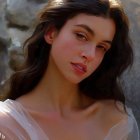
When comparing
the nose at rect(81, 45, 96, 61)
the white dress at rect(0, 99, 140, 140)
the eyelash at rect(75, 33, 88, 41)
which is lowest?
the white dress at rect(0, 99, 140, 140)

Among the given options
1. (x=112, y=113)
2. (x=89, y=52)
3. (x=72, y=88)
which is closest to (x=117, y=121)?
(x=112, y=113)

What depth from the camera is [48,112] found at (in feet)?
6.51

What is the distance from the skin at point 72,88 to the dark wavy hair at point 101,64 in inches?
1.0

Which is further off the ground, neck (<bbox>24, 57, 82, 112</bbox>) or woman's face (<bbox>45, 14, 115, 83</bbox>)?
woman's face (<bbox>45, 14, 115, 83</bbox>)

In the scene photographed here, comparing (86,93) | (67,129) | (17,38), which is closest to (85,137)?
(67,129)

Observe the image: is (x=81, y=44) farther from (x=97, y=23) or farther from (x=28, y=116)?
(x=28, y=116)

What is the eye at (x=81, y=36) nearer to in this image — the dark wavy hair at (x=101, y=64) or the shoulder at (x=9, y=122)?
the dark wavy hair at (x=101, y=64)

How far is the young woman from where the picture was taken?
6.26 feet

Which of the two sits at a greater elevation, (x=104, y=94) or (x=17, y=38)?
(x=104, y=94)

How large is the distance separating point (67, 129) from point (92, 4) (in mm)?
426

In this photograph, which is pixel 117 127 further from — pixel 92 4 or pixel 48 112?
pixel 92 4

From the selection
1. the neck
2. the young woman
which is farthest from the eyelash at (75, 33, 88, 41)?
the neck

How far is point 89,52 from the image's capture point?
1898mm

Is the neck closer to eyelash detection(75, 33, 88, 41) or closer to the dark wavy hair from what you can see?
the dark wavy hair
